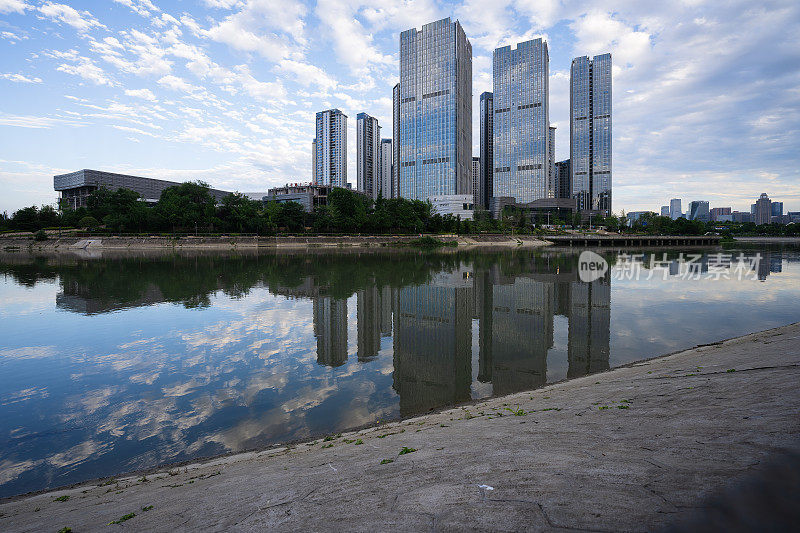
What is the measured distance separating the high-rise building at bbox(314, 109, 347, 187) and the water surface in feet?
569

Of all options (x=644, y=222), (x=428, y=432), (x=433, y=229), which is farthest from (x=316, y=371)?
(x=644, y=222)

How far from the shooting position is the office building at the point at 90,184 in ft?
461

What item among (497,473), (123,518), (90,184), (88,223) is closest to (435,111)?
(88,223)

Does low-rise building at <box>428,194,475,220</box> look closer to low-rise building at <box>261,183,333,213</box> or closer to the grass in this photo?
low-rise building at <box>261,183,333,213</box>

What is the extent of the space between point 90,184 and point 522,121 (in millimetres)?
176734

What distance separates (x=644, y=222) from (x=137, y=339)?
177 meters

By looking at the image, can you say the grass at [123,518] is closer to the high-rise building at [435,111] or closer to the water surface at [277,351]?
the water surface at [277,351]

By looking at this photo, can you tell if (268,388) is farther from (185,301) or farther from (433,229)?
(433,229)

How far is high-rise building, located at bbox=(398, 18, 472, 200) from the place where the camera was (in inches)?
5984

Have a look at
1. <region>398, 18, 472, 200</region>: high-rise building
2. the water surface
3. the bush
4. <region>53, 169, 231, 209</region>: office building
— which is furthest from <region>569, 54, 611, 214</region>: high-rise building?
the bush

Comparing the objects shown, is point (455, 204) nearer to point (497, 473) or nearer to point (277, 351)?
point (277, 351)

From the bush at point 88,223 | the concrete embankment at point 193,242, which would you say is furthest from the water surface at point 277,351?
the bush at point 88,223

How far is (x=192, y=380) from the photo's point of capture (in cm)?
1162

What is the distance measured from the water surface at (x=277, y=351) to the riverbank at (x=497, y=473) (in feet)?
6.12
